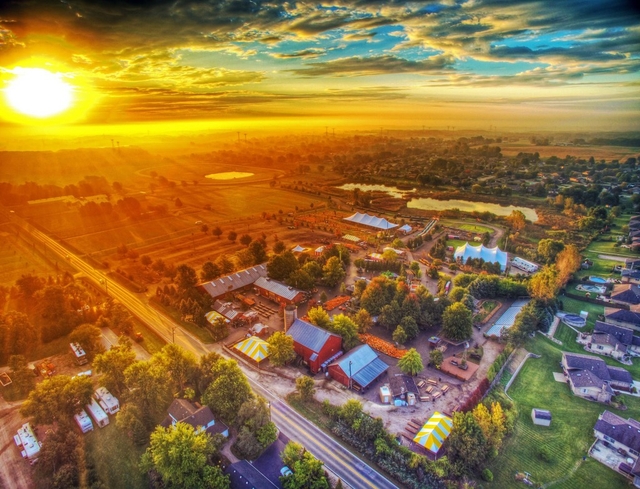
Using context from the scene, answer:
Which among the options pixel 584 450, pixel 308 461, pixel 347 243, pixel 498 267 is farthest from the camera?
pixel 347 243

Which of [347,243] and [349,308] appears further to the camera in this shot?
[347,243]

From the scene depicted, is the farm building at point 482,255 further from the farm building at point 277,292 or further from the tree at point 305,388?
the tree at point 305,388

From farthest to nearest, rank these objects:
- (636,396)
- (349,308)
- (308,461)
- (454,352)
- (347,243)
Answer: (347,243) < (349,308) < (454,352) < (636,396) < (308,461)

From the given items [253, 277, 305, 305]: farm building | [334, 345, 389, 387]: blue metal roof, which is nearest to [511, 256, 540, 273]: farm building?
[334, 345, 389, 387]: blue metal roof

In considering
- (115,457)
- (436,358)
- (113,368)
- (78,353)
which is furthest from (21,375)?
(436,358)

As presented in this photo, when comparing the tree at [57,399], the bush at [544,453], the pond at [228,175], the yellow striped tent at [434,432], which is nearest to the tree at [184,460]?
the tree at [57,399]

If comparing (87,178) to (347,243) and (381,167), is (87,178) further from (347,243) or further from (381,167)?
(381,167)

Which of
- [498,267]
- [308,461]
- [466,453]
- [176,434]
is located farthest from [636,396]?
[176,434]
